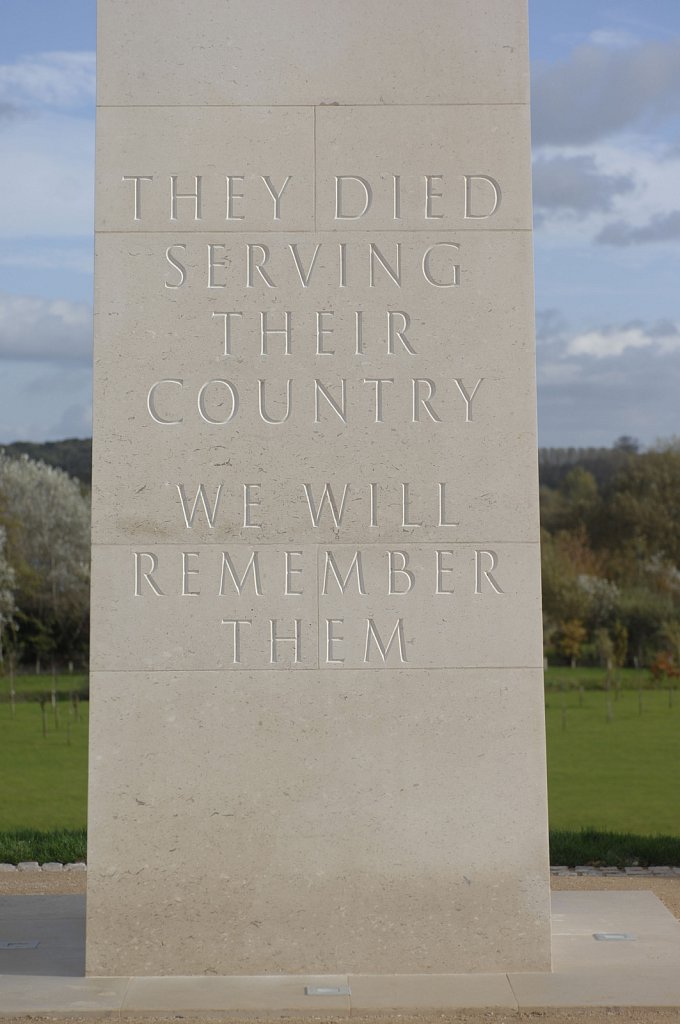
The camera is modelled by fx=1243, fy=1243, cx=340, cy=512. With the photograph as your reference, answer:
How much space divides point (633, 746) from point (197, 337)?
700 inches

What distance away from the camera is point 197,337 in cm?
792

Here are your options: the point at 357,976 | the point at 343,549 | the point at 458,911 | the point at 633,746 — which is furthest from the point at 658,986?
the point at 633,746

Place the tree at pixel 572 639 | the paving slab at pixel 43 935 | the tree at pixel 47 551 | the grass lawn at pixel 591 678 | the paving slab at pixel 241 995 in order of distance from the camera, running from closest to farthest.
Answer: the paving slab at pixel 241 995 → the paving slab at pixel 43 935 → the grass lawn at pixel 591 678 → the tree at pixel 572 639 → the tree at pixel 47 551

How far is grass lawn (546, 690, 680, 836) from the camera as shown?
1723 cm

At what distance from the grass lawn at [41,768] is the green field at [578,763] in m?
0.02

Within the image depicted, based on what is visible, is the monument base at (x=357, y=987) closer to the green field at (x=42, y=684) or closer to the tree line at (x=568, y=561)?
the tree line at (x=568, y=561)

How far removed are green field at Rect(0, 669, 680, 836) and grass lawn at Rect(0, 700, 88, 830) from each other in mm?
18

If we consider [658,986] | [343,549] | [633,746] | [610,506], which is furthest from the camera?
[610,506]

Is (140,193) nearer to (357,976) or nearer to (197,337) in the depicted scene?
(197,337)

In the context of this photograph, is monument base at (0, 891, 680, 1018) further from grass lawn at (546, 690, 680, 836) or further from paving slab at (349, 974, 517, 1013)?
grass lawn at (546, 690, 680, 836)

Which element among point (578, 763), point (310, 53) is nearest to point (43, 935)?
point (310, 53)

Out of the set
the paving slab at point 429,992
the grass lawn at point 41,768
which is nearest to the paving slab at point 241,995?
the paving slab at point 429,992

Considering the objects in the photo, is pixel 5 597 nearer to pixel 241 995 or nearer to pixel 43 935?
pixel 43 935

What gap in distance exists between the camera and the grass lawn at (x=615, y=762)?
17234 millimetres
